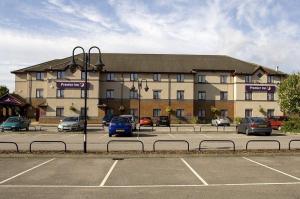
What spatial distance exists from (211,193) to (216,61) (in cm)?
5807

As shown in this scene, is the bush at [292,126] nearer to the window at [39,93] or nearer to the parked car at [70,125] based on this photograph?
the parked car at [70,125]

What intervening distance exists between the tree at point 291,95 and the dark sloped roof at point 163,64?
8.06 m

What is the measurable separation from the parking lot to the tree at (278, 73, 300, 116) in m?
38.1

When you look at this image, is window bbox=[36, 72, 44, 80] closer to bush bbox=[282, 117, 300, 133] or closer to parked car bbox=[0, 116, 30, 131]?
parked car bbox=[0, 116, 30, 131]

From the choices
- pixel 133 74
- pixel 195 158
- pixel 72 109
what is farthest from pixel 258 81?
pixel 195 158

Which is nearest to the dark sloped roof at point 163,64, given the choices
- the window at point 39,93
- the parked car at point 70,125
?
the window at point 39,93

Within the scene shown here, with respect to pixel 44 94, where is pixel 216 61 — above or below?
above

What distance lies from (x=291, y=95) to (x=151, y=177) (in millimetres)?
45070

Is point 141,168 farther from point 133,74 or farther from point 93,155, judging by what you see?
point 133,74

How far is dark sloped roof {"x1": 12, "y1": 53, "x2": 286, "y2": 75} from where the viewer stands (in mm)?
63031

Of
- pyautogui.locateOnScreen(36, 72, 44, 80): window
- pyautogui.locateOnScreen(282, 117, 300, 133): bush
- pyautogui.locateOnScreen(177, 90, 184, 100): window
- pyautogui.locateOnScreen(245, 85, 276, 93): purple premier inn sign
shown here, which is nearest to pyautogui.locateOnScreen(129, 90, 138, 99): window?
pyautogui.locateOnScreen(177, 90, 184, 100): window

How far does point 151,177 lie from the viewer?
13109mm

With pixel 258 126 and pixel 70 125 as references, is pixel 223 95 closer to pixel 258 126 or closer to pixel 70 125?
pixel 258 126

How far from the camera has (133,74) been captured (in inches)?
2470
